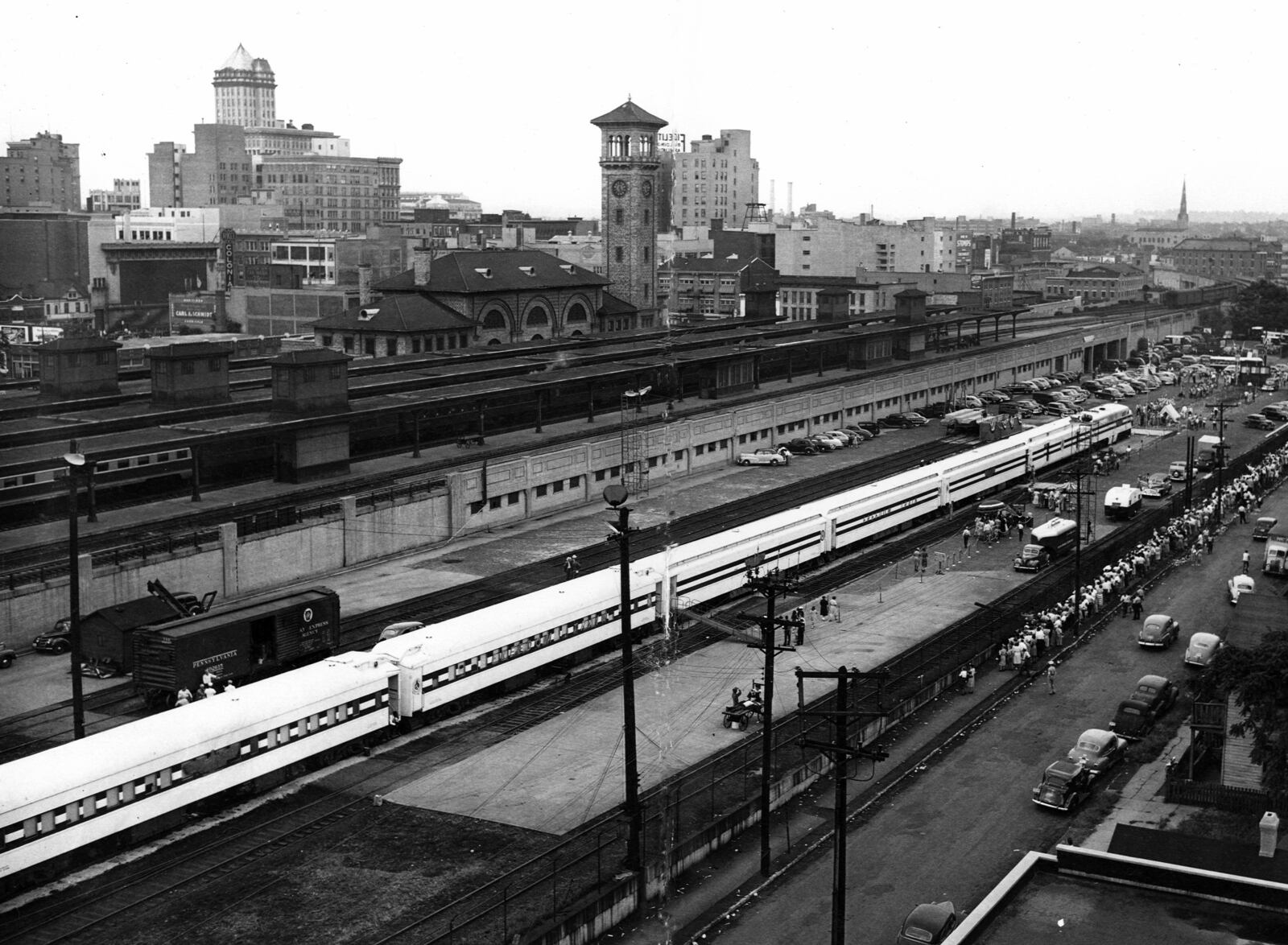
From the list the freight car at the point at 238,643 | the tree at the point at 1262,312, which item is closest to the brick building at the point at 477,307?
the freight car at the point at 238,643

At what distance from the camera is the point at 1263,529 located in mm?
→ 55250

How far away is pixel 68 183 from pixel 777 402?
112 meters

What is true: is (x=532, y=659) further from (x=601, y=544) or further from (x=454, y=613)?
(x=601, y=544)

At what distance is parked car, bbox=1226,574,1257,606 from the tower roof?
71.9 meters

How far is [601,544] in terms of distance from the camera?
2020 inches

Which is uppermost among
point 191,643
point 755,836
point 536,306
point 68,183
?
point 68,183

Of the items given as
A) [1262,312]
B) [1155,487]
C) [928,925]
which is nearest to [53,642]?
[928,925]

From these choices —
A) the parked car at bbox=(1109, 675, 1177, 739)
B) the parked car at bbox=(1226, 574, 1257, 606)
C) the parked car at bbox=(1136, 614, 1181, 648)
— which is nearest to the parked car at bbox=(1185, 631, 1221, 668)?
the parked car at bbox=(1136, 614, 1181, 648)

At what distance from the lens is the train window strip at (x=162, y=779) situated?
80.7 feet

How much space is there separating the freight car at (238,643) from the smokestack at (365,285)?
77.7 m

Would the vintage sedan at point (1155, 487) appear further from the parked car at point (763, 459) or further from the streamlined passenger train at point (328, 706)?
the streamlined passenger train at point (328, 706)

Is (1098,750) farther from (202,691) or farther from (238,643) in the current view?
(202,691)

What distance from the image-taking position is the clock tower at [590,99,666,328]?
366 feet

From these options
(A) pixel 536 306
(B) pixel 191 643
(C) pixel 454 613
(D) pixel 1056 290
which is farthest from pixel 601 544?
(D) pixel 1056 290
